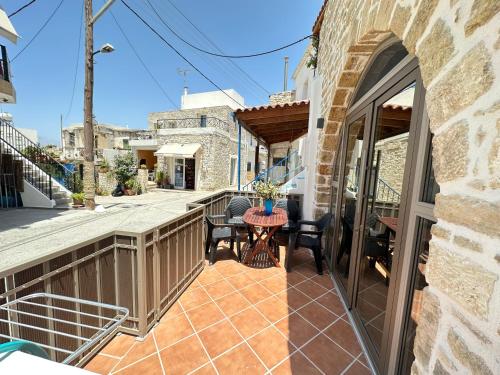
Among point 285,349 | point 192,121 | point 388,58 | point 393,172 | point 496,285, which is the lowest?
point 285,349

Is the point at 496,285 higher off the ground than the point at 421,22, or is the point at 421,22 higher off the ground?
the point at 421,22

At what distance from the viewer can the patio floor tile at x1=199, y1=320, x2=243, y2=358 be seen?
2.14 meters

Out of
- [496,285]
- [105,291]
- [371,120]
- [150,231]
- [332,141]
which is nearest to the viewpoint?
[496,285]

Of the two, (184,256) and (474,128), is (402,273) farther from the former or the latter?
(184,256)

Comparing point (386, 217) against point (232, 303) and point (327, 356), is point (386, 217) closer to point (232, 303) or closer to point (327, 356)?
point (327, 356)

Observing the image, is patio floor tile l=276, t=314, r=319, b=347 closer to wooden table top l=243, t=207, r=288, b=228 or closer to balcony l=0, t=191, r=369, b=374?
balcony l=0, t=191, r=369, b=374

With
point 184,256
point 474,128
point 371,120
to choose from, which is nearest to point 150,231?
point 184,256

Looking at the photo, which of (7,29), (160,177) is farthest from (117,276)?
(160,177)

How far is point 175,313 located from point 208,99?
22.1 metres

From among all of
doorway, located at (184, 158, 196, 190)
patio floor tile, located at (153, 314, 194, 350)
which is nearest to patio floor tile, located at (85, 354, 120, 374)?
patio floor tile, located at (153, 314, 194, 350)

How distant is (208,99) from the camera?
21953mm

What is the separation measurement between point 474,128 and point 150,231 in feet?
8.12

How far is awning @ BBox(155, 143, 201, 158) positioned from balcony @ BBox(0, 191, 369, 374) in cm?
1159

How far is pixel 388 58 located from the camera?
232cm
